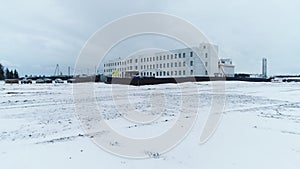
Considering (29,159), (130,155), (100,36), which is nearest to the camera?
(29,159)

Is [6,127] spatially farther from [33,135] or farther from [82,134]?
[82,134]

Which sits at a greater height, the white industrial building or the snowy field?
the white industrial building

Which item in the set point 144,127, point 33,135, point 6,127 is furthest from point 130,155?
point 6,127

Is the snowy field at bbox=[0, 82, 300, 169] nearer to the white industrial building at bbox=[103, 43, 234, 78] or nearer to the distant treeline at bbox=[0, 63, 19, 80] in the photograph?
the white industrial building at bbox=[103, 43, 234, 78]

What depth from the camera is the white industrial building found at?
54562 mm

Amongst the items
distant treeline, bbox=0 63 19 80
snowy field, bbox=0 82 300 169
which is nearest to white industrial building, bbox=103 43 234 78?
distant treeline, bbox=0 63 19 80

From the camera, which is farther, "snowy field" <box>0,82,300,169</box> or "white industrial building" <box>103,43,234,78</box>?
"white industrial building" <box>103,43,234,78</box>

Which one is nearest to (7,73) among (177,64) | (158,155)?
(177,64)

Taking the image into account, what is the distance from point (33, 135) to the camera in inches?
212

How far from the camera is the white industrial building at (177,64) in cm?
5456

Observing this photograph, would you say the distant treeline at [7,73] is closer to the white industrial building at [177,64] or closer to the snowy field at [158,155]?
the white industrial building at [177,64]

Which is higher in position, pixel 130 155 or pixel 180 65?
pixel 180 65

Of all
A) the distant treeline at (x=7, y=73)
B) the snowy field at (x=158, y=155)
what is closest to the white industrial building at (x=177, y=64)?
the distant treeline at (x=7, y=73)

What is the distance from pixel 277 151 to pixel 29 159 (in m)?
4.69
